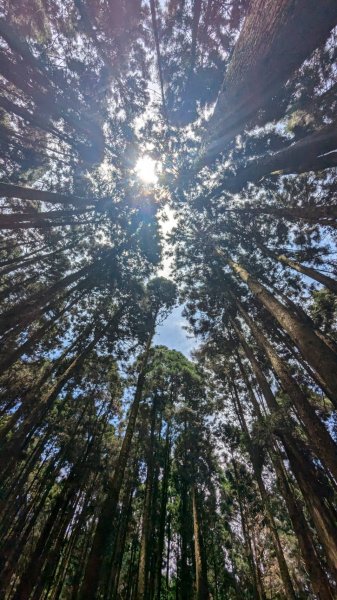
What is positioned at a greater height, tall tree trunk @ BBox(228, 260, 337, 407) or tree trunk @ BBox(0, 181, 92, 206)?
tree trunk @ BBox(0, 181, 92, 206)

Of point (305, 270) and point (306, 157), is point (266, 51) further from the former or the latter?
point (305, 270)

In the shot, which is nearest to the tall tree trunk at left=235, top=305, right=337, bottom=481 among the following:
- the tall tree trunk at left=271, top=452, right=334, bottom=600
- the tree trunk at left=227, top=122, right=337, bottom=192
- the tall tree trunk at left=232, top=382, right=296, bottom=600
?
the tall tree trunk at left=271, top=452, right=334, bottom=600

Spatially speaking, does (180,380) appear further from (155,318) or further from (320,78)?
(320,78)

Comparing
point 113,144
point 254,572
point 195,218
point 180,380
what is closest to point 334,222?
point 195,218

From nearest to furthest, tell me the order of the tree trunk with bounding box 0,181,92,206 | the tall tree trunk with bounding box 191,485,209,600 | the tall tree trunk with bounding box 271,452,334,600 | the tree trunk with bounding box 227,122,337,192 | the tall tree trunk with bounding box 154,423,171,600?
the tall tree trunk with bounding box 271,452,334,600, the tree trunk with bounding box 227,122,337,192, the tree trunk with bounding box 0,181,92,206, the tall tree trunk with bounding box 191,485,209,600, the tall tree trunk with bounding box 154,423,171,600

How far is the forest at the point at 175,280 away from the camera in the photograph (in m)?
6.01

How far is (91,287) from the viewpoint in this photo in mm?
11984

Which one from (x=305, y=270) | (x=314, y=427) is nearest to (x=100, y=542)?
(x=314, y=427)

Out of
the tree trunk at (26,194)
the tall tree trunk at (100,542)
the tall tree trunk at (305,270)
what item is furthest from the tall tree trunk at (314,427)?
the tree trunk at (26,194)

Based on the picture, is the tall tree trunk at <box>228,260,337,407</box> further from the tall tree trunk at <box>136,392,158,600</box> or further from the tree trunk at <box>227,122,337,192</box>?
the tall tree trunk at <box>136,392,158,600</box>

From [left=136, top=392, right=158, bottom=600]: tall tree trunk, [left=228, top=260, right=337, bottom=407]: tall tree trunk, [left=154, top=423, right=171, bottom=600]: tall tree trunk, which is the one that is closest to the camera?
[left=228, top=260, right=337, bottom=407]: tall tree trunk

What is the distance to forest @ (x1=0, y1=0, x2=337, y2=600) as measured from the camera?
601cm

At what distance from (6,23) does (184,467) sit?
18520mm

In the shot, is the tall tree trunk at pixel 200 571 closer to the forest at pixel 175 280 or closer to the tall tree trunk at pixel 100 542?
the forest at pixel 175 280
